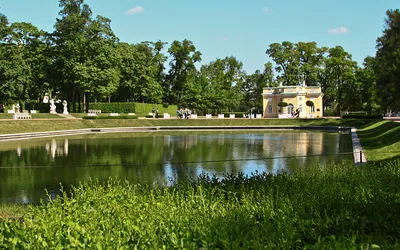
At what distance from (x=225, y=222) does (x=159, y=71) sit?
63115 mm

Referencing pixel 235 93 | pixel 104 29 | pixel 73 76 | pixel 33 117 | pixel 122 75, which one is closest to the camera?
pixel 33 117

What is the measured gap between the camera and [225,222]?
447 centimetres

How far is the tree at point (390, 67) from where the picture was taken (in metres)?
29.8

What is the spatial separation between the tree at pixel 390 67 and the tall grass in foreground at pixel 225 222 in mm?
26226

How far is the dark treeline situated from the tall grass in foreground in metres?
27.1

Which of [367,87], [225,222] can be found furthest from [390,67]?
[367,87]

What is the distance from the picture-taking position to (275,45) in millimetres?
65688

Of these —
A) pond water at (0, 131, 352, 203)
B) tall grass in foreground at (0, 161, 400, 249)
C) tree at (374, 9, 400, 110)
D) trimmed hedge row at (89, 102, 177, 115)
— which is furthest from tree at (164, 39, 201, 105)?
tall grass in foreground at (0, 161, 400, 249)

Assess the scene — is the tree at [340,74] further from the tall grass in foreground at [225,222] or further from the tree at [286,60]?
the tall grass in foreground at [225,222]

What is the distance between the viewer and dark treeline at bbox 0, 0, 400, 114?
45.6 m

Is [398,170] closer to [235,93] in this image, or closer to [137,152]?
[137,152]

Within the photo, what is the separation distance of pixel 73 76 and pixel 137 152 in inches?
1183

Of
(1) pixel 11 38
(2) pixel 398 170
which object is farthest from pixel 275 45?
(2) pixel 398 170

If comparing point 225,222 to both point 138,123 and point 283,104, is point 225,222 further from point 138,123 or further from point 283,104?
point 283,104
